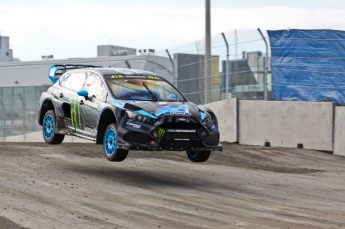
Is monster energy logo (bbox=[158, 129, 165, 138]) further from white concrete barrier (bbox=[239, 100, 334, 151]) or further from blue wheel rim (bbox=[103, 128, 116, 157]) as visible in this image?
white concrete barrier (bbox=[239, 100, 334, 151])

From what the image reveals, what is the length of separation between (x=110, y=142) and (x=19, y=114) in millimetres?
21342

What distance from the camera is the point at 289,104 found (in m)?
21.3

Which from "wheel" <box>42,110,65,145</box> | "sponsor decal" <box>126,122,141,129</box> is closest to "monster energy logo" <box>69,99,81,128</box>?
"wheel" <box>42,110,65,145</box>

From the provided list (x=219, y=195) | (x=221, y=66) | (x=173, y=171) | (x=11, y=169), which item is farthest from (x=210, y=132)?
(x=221, y=66)

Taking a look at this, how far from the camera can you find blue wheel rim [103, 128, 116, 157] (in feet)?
43.4

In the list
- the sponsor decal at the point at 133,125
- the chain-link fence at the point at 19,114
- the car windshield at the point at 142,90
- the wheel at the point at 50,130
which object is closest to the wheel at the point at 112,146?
the sponsor decal at the point at 133,125

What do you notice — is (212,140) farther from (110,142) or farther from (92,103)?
(92,103)

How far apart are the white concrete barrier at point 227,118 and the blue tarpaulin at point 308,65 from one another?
136 centimetres

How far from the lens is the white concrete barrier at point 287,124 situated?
20.6m

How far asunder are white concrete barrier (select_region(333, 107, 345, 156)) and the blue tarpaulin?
1.74 ft

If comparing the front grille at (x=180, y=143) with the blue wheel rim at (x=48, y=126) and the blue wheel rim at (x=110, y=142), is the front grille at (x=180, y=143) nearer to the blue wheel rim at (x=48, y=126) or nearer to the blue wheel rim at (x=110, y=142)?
the blue wheel rim at (x=110, y=142)

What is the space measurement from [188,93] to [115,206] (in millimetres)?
14064

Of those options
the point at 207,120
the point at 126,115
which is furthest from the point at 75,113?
the point at 207,120

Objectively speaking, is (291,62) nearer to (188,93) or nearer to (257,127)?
(257,127)
